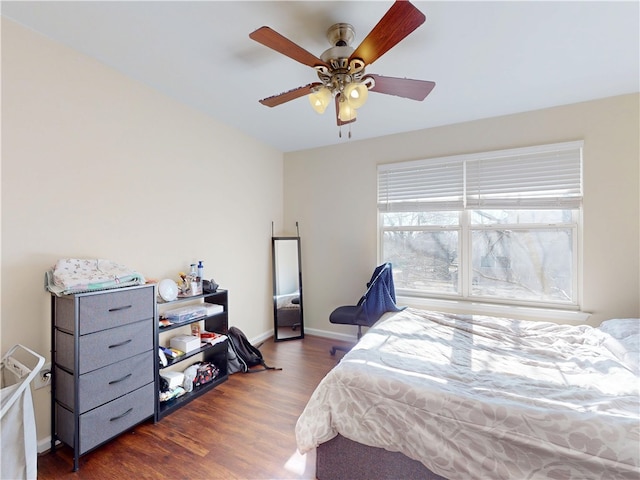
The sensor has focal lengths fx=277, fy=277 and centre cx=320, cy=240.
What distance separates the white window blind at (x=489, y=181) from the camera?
8.70 feet

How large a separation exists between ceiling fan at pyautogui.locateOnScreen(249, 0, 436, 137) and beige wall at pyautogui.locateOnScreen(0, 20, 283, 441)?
118 cm

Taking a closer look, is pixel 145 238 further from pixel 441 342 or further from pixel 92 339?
pixel 441 342

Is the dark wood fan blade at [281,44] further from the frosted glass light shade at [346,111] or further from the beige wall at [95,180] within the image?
the beige wall at [95,180]

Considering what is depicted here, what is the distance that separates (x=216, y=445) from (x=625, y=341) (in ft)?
9.01

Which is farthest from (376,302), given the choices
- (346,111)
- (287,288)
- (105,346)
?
(105,346)

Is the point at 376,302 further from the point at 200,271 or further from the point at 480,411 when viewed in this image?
the point at 200,271

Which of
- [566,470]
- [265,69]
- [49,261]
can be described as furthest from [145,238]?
[566,470]

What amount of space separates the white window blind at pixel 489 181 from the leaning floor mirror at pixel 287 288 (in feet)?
4.57

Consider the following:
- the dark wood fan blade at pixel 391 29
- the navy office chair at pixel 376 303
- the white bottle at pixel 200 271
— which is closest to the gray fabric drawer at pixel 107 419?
the white bottle at pixel 200 271

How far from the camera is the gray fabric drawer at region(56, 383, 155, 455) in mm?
1632

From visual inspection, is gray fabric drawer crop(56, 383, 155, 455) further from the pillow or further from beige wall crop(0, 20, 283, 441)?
the pillow

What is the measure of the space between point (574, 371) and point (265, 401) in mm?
2084

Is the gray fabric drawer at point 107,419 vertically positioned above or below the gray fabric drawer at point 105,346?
below

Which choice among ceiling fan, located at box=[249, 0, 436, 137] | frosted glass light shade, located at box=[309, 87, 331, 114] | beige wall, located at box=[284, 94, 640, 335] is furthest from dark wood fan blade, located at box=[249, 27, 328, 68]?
beige wall, located at box=[284, 94, 640, 335]
